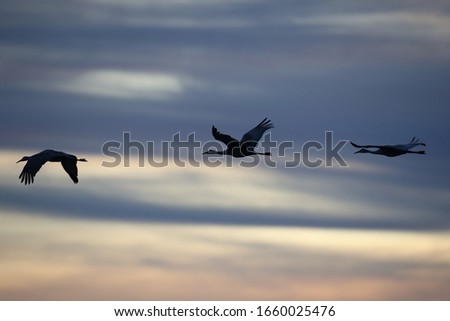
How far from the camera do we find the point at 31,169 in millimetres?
65875

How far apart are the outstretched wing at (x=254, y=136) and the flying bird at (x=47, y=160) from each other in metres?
6.53

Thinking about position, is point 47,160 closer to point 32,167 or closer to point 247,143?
point 32,167

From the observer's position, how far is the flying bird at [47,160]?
65750 mm

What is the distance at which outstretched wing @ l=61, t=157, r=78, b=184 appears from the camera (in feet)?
221

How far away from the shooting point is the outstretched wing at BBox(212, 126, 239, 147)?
64625 mm

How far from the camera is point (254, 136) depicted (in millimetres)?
67250

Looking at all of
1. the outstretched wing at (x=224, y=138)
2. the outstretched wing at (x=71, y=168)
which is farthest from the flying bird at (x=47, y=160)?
the outstretched wing at (x=224, y=138)

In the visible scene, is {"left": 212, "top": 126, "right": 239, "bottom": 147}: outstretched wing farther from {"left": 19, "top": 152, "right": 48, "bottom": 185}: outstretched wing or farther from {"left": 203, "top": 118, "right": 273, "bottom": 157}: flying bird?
{"left": 19, "top": 152, "right": 48, "bottom": 185}: outstretched wing

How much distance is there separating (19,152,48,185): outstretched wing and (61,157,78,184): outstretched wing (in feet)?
3.73

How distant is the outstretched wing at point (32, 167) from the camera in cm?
6569

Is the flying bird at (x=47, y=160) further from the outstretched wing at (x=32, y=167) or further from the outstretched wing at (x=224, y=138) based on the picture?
the outstretched wing at (x=224, y=138)

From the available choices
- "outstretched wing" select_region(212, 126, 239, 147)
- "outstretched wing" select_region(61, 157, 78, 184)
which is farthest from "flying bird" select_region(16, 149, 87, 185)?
"outstretched wing" select_region(212, 126, 239, 147)
